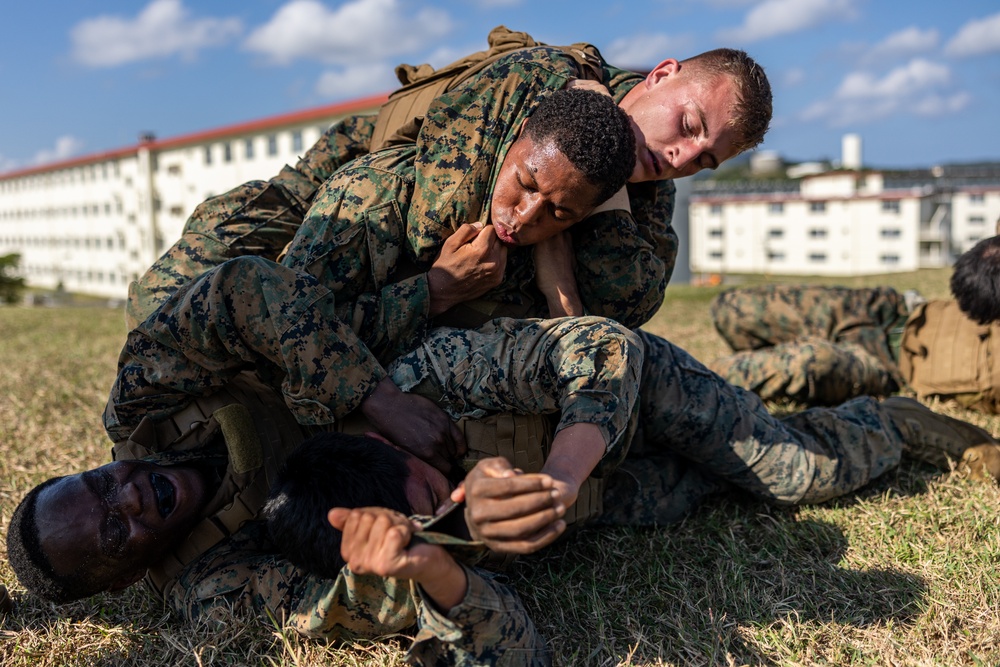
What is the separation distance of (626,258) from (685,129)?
0.53 meters

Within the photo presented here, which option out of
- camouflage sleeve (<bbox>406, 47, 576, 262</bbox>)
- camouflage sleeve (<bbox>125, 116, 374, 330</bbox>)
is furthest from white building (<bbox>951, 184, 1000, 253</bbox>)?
camouflage sleeve (<bbox>406, 47, 576, 262</bbox>)

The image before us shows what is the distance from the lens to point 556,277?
3174 mm

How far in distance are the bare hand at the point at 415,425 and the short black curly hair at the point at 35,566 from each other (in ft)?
3.24

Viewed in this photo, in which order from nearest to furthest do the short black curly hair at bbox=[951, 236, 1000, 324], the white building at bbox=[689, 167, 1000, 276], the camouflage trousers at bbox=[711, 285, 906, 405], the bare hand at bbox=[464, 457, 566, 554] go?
the bare hand at bbox=[464, 457, 566, 554]
the short black curly hair at bbox=[951, 236, 1000, 324]
the camouflage trousers at bbox=[711, 285, 906, 405]
the white building at bbox=[689, 167, 1000, 276]

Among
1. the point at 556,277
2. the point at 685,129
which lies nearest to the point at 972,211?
the point at 685,129

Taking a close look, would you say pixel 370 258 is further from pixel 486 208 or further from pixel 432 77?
pixel 432 77

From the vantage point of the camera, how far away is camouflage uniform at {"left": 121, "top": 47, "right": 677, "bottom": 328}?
307 centimetres

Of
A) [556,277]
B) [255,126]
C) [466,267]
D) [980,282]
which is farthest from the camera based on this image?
[255,126]

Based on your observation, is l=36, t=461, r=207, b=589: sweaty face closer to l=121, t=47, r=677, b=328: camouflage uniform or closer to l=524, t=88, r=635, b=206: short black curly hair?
l=121, t=47, r=677, b=328: camouflage uniform

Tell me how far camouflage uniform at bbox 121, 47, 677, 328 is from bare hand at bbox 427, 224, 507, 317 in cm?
10

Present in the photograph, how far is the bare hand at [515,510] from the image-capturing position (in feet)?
6.06

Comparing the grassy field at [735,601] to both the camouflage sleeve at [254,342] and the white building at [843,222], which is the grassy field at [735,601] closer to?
the camouflage sleeve at [254,342]

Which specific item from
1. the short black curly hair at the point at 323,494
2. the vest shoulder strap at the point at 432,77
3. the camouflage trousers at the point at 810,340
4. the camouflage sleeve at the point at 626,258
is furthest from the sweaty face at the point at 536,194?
the camouflage trousers at the point at 810,340

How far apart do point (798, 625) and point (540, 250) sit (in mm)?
1546
